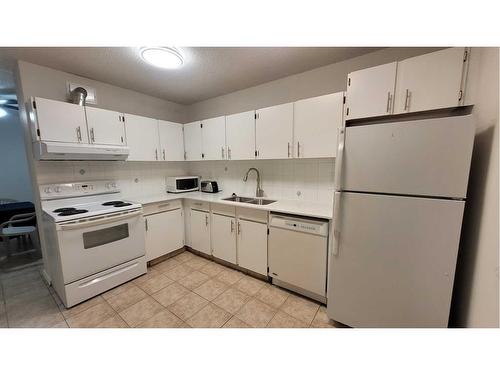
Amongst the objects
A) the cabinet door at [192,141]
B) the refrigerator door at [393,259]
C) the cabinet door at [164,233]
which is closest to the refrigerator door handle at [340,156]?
the refrigerator door at [393,259]

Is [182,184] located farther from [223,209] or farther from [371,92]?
[371,92]

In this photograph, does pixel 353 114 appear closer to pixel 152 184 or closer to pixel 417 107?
pixel 417 107

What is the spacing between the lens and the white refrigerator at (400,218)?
1.09m

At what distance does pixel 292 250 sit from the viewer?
191 centimetres

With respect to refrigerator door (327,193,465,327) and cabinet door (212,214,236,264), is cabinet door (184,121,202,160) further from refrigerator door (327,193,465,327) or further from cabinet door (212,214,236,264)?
refrigerator door (327,193,465,327)

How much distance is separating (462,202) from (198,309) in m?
2.10

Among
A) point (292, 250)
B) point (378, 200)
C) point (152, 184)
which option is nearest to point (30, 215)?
point (152, 184)

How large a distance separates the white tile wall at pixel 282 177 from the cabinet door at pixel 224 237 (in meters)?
0.60

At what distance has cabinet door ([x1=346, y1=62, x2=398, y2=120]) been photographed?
1442mm

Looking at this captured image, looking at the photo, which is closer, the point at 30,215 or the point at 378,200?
the point at 378,200

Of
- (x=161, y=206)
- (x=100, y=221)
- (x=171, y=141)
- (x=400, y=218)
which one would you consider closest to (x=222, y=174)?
(x=171, y=141)

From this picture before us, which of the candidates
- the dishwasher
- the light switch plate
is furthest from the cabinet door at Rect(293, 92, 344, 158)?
the light switch plate

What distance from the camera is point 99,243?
1.95 meters

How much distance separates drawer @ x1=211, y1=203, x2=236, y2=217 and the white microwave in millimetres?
862
